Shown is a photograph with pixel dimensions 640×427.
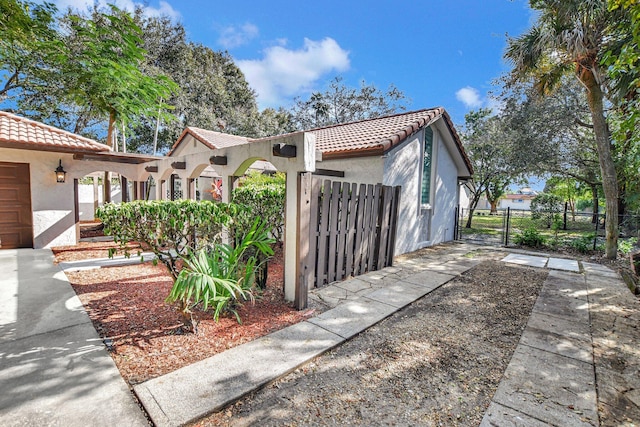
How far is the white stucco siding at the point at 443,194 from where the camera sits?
1071 centimetres

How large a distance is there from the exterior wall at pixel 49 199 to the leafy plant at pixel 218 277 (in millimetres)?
8024

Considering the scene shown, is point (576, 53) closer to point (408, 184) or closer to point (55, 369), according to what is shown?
point (408, 184)

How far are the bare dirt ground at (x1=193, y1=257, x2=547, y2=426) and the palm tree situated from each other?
726 centimetres

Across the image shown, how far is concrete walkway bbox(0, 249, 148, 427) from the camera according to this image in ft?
7.47

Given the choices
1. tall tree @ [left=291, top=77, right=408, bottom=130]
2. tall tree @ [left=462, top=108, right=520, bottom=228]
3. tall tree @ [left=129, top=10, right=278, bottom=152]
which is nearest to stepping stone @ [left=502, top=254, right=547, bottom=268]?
tall tree @ [left=462, top=108, right=520, bottom=228]

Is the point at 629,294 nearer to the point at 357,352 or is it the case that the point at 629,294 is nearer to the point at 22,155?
the point at 357,352

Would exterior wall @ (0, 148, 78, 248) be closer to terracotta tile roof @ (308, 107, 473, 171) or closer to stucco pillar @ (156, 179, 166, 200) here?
stucco pillar @ (156, 179, 166, 200)

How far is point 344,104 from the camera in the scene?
30.2m

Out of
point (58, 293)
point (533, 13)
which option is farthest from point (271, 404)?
point (533, 13)

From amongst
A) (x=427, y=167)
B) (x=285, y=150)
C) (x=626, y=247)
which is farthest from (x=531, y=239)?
(x=285, y=150)

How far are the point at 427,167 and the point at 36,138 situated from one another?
1228 cm

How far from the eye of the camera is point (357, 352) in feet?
11.2

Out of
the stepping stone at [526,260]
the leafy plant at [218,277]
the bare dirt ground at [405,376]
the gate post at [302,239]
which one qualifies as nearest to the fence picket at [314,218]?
the gate post at [302,239]

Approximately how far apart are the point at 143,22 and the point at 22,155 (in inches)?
812
